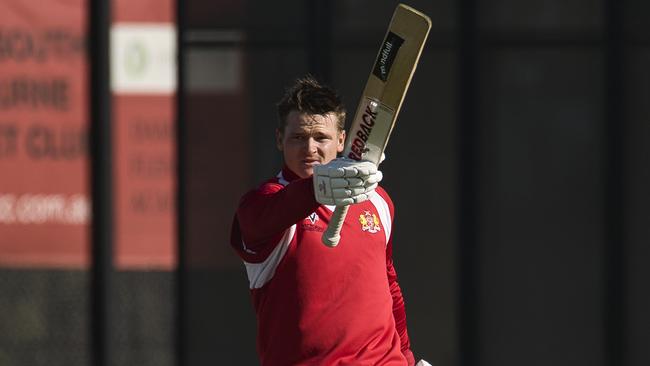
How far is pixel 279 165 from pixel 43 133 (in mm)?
1336

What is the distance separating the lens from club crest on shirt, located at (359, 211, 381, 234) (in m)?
4.50

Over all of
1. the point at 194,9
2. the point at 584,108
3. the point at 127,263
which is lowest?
the point at 127,263

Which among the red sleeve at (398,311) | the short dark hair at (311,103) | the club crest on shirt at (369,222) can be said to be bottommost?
the red sleeve at (398,311)

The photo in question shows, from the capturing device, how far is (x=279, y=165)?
26.7 ft

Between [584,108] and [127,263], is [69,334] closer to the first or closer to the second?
[127,263]

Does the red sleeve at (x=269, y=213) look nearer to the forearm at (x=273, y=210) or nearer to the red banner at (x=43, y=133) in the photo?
the forearm at (x=273, y=210)

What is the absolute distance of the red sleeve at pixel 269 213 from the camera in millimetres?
4047

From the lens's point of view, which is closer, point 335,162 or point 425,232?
point 335,162

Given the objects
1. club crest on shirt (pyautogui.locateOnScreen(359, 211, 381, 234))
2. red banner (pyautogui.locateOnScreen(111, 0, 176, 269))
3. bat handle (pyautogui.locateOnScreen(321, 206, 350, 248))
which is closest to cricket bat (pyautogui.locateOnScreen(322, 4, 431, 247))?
bat handle (pyautogui.locateOnScreen(321, 206, 350, 248))

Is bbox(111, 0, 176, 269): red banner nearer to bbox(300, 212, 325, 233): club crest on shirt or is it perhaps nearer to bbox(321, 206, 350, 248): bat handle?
bbox(300, 212, 325, 233): club crest on shirt

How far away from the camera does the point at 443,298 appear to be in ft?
27.1

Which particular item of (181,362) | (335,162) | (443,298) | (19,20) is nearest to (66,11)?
(19,20)

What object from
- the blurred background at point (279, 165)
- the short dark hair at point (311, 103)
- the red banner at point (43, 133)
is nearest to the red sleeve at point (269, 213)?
the short dark hair at point (311, 103)

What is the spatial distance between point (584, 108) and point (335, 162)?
4.48m
